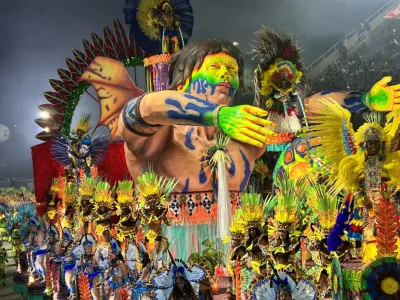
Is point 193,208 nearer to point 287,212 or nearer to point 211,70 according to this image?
point 211,70

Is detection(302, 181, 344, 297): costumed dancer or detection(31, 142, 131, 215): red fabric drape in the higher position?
detection(31, 142, 131, 215): red fabric drape

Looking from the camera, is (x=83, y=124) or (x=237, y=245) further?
(x=83, y=124)

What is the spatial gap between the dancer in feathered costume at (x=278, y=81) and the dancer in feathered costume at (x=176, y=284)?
142cm

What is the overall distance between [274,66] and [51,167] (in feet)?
7.94

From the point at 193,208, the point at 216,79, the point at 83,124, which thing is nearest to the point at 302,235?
the point at 193,208

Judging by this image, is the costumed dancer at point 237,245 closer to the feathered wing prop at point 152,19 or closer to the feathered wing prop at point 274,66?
the feathered wing prop at point 274,66

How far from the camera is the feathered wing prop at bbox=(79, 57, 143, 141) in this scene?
3852mm

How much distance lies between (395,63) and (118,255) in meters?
4.14

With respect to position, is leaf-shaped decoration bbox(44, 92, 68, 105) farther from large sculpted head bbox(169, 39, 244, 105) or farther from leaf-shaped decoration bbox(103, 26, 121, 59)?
large sculpted head bbox(169, 39, 244, 105)

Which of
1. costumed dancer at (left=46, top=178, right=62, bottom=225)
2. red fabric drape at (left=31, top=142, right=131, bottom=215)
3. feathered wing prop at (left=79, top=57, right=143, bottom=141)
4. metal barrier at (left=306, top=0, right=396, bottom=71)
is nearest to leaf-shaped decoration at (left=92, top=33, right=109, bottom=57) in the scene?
feathered wing prop at (left=79, top=57, right=143, bottom=141)

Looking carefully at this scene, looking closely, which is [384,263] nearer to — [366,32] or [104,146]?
[104,146]

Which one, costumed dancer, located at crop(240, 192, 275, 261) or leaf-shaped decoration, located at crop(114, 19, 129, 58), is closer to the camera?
costumed dancer, located at crop(240, 192, 275, 261)

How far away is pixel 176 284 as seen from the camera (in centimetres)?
211

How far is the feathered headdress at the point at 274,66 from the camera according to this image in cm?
330
